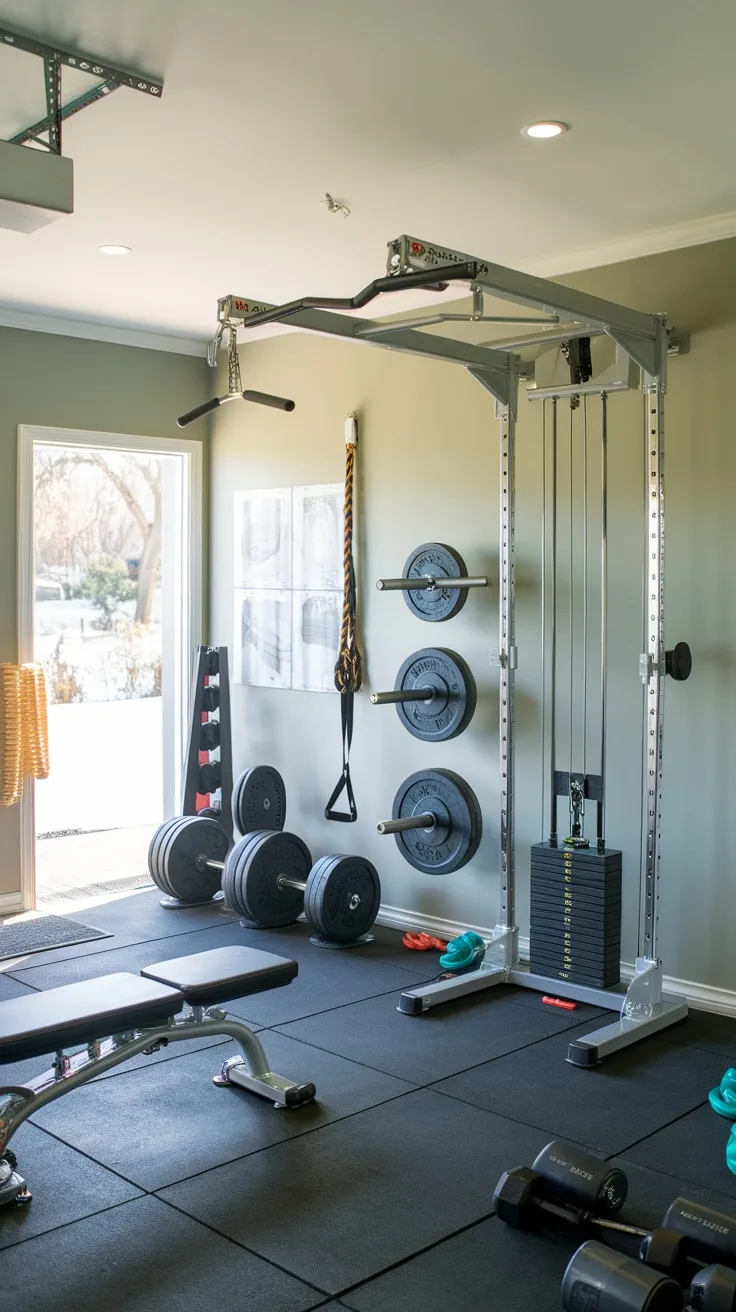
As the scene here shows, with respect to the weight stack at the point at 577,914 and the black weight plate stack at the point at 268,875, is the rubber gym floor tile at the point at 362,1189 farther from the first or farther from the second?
the black weight plate stack at the point at 268,875

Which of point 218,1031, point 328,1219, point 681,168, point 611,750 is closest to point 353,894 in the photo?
point 611,750

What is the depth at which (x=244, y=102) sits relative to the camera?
276 centimetres

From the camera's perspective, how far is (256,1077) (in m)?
3.10

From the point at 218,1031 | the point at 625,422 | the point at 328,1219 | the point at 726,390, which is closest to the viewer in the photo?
the point at 328,1219

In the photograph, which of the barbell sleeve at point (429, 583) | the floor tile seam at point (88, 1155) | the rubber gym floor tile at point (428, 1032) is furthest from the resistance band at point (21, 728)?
the floor tile seam at point (88, 1155)

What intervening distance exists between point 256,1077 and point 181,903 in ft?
6.60

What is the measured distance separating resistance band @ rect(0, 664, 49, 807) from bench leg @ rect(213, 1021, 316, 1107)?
207 cm

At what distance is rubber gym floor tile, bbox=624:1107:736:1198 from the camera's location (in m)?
2.65

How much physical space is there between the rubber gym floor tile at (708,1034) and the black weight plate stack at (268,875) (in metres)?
1.63

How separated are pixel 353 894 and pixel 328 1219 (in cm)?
197

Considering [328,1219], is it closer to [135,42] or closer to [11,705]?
[135,42]

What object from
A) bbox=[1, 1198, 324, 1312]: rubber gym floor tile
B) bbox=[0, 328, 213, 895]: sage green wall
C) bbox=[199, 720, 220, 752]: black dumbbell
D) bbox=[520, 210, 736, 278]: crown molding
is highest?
bbox=[520, 210, 736, 278]: crown molding

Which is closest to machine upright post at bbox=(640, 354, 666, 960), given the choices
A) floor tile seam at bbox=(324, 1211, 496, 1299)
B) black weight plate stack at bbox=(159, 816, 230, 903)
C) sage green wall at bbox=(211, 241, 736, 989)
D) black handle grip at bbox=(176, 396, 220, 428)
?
sage green wall at bbox=(211, 241, 736, 989)

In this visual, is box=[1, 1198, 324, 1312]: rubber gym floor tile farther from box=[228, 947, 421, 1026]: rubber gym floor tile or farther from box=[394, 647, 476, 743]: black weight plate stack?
box=[394, 647, 476, 743]: black weight plate stack
